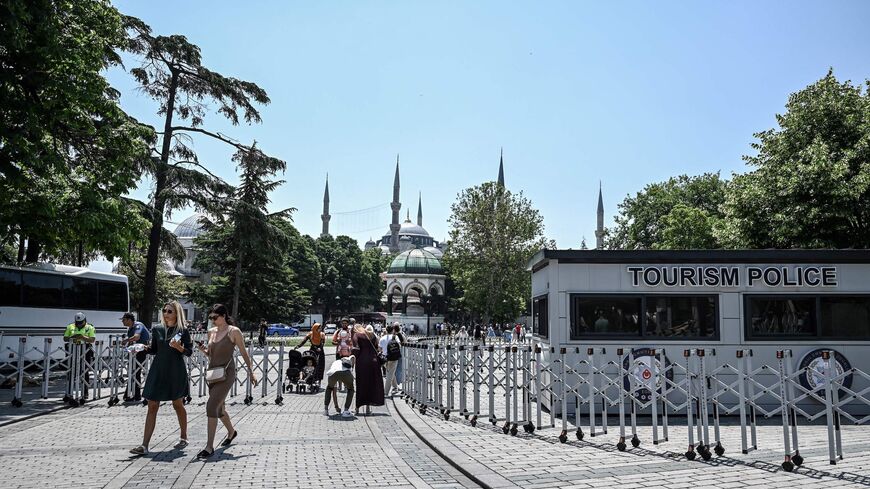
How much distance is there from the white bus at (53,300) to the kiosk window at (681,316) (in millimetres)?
16109

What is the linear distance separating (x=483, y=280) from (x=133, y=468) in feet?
152

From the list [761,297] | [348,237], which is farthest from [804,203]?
[348,237]

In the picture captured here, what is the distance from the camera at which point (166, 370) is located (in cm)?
919

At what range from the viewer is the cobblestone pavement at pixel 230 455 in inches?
300

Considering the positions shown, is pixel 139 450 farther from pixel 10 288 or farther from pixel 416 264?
pixel 416 264

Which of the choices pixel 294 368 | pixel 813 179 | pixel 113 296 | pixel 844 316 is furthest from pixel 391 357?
pixel 813 179

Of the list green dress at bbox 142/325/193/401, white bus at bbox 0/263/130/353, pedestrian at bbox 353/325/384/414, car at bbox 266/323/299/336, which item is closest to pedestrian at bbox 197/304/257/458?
green dress at bbox 142/325/193/401

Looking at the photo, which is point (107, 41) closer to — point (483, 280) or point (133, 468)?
point (133, 468)

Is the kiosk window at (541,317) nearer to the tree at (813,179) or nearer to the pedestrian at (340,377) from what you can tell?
the pedestrian at (340,377)

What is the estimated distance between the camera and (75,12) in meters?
17.5

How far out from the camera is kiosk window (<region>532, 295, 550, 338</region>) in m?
14.5

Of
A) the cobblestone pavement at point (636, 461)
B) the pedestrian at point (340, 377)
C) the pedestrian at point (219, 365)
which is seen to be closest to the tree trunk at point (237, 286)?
the pedestrian at point (340, 377)

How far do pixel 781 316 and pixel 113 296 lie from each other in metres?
21.1

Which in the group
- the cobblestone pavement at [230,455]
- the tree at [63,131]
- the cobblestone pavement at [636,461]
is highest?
the tree at [63,131]
